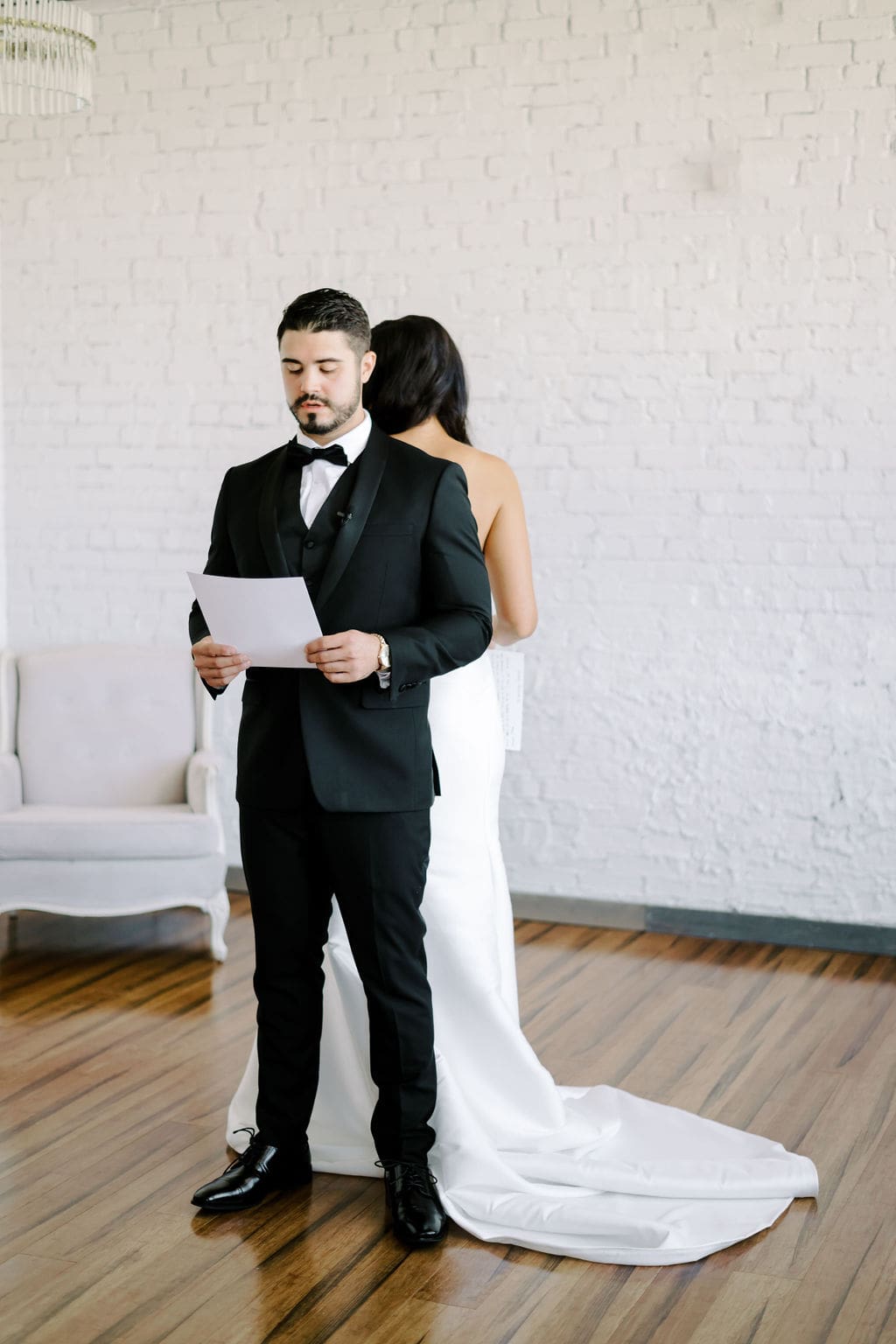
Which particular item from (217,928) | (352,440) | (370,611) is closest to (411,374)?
(352,440)

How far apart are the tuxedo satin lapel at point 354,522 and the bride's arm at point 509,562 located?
0.51 m

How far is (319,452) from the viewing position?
270cm

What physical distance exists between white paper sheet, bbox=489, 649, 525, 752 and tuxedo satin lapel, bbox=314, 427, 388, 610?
2.93ft

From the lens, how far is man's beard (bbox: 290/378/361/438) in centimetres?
264

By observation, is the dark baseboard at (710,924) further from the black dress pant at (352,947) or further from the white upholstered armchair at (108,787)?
the black dress pant at (352,947)

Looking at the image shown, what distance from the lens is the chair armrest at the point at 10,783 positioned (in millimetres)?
4957

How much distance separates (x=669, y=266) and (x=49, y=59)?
2.13 m

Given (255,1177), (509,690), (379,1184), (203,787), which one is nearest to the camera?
(255,1177)

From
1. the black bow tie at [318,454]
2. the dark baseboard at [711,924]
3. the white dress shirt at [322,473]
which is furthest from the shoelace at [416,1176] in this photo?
the dark baseboard at [711,924]

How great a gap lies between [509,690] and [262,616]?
113 cm

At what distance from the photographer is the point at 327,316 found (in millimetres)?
2605

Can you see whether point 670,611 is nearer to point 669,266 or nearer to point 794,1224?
point 669,266

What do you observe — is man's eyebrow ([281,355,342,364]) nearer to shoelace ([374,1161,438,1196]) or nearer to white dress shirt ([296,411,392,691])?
white dress shirt ([296,411,392,691])

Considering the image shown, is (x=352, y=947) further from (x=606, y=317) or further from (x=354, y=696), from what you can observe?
(x=606, y=317)
